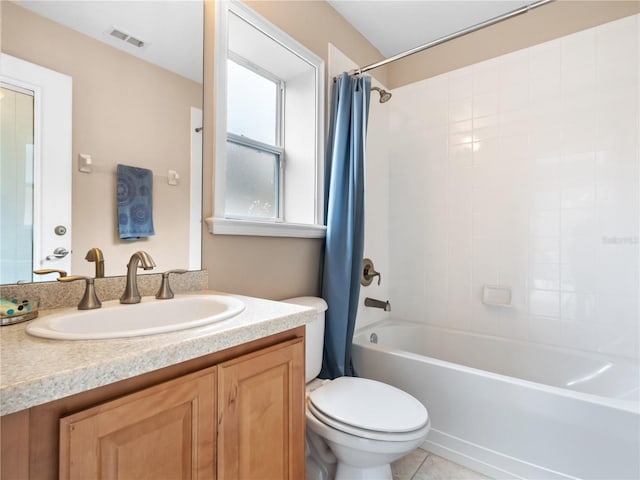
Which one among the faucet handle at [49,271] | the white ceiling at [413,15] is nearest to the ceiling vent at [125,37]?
the faucet handle at [49,271]

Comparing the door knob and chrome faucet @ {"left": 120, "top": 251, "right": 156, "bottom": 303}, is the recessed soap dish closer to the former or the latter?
chrome faucet @ {"left": 120, "top": 251, "right": 156, "bottom": 303}

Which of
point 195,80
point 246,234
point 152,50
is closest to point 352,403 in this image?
point 246,234

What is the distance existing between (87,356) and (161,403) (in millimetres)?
165

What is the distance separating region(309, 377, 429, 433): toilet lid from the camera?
1.14 meters

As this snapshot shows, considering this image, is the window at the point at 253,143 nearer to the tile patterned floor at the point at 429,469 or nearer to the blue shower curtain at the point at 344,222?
the blue shower curtain at the point at 344,222

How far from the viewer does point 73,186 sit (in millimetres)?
991

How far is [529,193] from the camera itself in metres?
2.02

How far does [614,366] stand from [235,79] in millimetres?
2524

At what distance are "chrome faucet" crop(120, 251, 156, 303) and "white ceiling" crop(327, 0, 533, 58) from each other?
191 cm

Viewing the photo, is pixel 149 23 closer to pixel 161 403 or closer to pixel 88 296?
pixel 88 296

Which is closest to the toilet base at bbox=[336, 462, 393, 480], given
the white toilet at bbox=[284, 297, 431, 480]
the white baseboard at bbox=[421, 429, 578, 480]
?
the white toilet at bbox=[284, 297, 431, 480]

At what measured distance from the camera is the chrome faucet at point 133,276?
101 centimetres

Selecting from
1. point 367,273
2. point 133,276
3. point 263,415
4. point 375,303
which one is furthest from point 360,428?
point 367,273

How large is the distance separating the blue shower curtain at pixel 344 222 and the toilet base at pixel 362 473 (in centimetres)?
48
